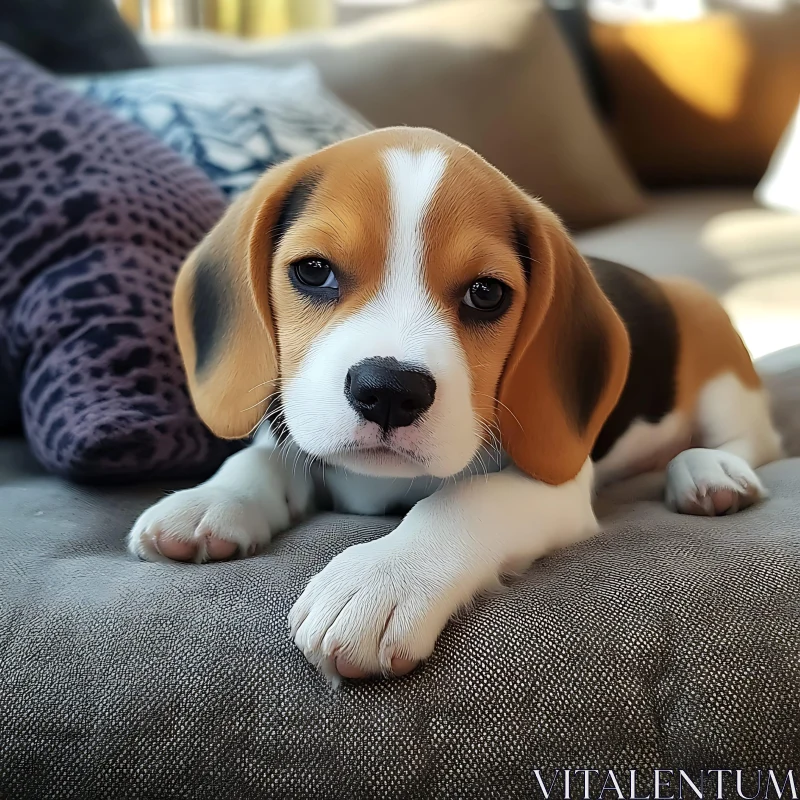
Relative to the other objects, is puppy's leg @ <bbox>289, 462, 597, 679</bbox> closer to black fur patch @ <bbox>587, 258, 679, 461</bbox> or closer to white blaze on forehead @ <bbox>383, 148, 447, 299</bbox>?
white blaze on forehead @ <bbox>383, 148, 447, 299</bbox>

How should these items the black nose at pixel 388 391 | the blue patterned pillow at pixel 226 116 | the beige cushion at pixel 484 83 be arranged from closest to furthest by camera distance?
1. the black nose at pixel 388 391
2. the blue patterned pillow at pixel 226 116
3. the beige cushion at pixel 484 83

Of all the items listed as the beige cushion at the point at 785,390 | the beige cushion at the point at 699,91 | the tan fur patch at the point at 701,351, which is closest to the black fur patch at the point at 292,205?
the tan fur patch at the point at 701,351

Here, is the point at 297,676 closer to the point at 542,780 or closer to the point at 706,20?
the point at 542,780

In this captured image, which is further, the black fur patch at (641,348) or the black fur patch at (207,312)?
the black fur patch at (641,348)

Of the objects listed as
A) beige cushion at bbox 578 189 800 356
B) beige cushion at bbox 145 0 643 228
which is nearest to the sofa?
beige cushion at bbox 578 189 800 356

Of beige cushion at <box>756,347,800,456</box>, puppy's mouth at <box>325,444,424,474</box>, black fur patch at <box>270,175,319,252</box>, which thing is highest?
black fur patch at <box>270,175,319,252</box>

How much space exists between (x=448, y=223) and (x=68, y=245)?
0.69 meters

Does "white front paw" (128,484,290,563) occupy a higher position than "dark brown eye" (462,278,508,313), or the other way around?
"dark brown eye" (462,278,508,313)

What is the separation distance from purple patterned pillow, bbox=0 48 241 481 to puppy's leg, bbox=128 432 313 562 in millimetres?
157

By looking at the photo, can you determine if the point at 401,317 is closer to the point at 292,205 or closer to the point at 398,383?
the point at 398,383

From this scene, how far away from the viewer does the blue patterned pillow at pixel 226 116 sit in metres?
1.85

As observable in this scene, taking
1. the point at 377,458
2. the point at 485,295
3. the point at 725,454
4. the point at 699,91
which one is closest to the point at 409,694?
the point at 377,458

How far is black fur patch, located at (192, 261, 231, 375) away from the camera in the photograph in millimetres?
1199

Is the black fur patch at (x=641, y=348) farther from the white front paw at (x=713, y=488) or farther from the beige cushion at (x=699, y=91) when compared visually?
the beige cushion at (x=699, y=91)
